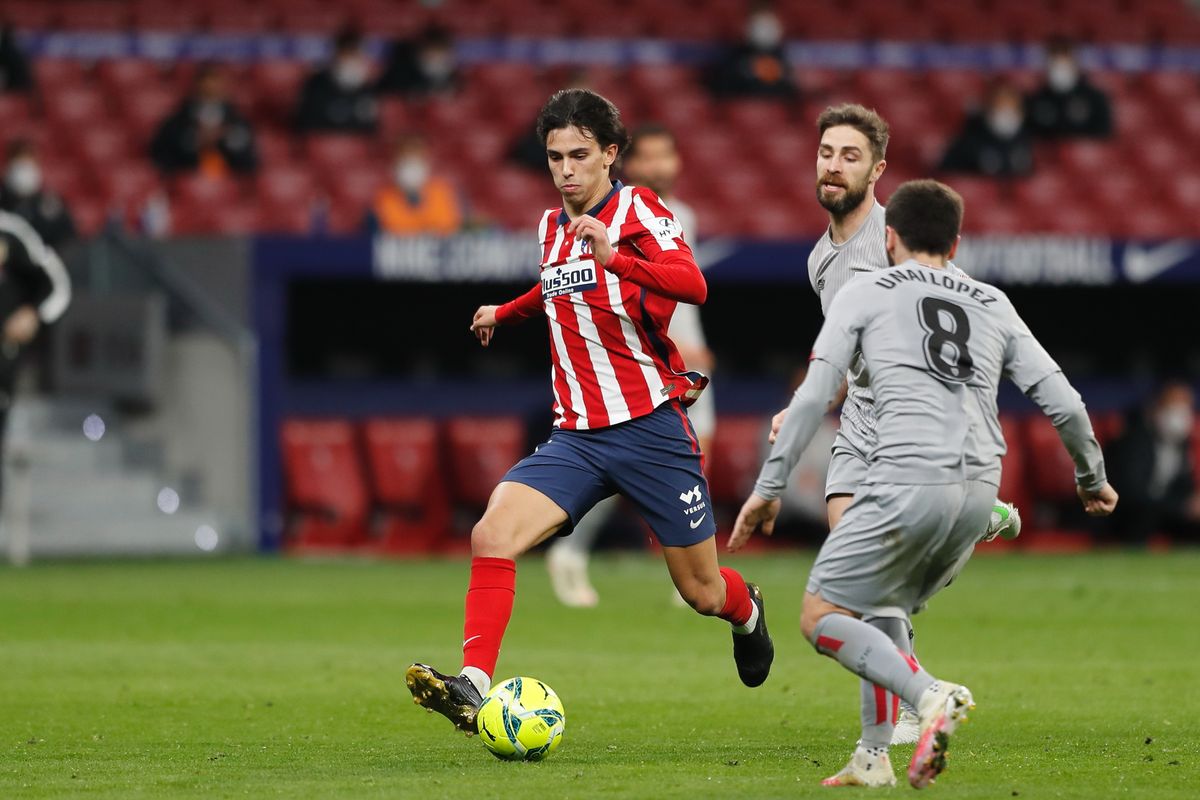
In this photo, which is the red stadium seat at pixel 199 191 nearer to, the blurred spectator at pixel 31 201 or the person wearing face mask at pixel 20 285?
the blurred spectator at pixel 31 201

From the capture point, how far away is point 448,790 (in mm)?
5453

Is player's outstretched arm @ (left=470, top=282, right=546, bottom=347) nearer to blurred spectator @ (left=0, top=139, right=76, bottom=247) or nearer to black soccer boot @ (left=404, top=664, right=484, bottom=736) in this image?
black soccer boot @ (left=404, top=664, right=484, bottom=736)

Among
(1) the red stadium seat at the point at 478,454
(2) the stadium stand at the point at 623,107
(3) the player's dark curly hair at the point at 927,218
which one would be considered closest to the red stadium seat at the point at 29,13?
(2) the stadium stand at the point at 623,107

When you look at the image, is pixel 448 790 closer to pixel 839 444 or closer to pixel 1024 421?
pixel 839 444

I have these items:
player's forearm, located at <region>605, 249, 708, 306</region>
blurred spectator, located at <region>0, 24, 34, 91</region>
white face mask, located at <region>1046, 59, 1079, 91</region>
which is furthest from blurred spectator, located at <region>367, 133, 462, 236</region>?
player's forearm, located at <region>605, 249, 708, 306</region>

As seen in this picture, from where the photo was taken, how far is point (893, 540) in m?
5.32

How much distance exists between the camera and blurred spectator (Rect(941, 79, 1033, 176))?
19.2 meters

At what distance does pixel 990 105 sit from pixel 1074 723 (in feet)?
42.9

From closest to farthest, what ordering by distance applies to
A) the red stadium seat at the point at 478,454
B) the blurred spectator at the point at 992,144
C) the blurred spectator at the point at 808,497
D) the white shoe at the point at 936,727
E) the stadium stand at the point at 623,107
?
1. the white shoe at the point at 936,727
2. the blurred spectator at the point at 808,497
3. the red stadium seat at the point at 478,454
4. the stadium stand at the point at 623,107
5. the blurred spectator at the point at 992,144

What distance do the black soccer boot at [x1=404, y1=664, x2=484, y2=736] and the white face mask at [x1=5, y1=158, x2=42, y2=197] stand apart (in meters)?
10.3

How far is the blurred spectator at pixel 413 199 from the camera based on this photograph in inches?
669

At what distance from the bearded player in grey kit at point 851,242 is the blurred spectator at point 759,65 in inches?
532

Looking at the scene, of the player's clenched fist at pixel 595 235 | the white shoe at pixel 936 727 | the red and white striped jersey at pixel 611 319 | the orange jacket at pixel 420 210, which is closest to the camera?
the white shoe at pixel 936 727

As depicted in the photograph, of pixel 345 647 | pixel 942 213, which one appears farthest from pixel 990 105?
pixel 942 213
